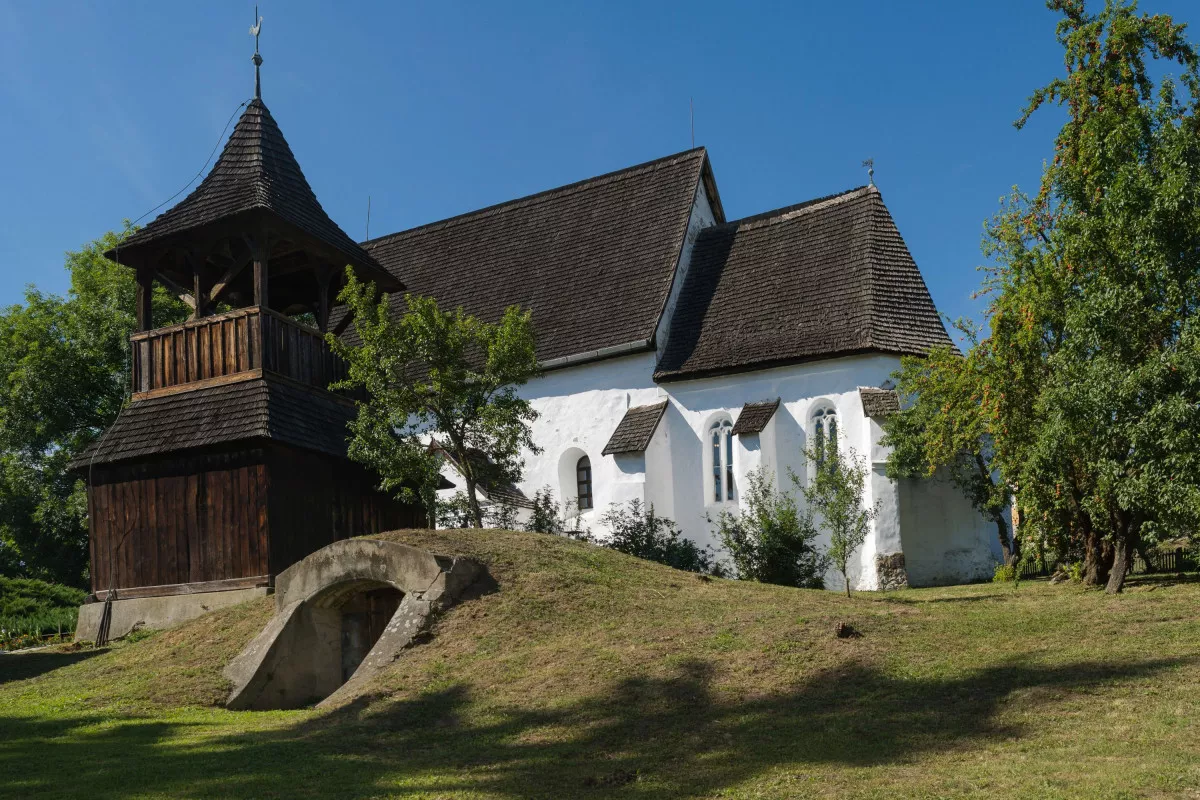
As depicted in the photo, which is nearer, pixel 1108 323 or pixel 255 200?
pixel 1108 323

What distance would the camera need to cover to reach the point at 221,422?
65.4 ft

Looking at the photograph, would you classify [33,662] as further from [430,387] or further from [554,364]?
[554,364]

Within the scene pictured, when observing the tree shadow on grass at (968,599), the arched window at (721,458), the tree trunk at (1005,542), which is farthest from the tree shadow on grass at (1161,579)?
the arched window at (721,458)

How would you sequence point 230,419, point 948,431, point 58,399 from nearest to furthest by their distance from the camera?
1. point 230,419
2. point 948,431
3. point 58,399

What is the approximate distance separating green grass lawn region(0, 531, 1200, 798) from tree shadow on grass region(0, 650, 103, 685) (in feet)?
0.49

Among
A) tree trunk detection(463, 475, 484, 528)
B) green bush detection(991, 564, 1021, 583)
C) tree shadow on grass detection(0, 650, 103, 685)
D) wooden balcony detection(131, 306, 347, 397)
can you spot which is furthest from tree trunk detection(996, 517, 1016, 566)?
tree shadow on grass detection(0, 650, 103, 685)

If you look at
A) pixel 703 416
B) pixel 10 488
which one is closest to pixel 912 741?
pixel 703 416

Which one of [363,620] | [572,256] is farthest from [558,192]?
[363,620]

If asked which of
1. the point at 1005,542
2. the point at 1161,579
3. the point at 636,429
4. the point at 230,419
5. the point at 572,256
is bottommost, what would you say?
the point at 1161,579

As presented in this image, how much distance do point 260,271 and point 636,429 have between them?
927 centimetres

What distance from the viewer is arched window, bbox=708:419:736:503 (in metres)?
26.3

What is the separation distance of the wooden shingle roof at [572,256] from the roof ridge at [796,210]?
4.99 ft

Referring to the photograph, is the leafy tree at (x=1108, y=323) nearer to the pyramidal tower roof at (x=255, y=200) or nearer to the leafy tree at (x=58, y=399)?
the pyramidal tower roof at (x=255, y=200)

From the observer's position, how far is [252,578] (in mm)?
19234
